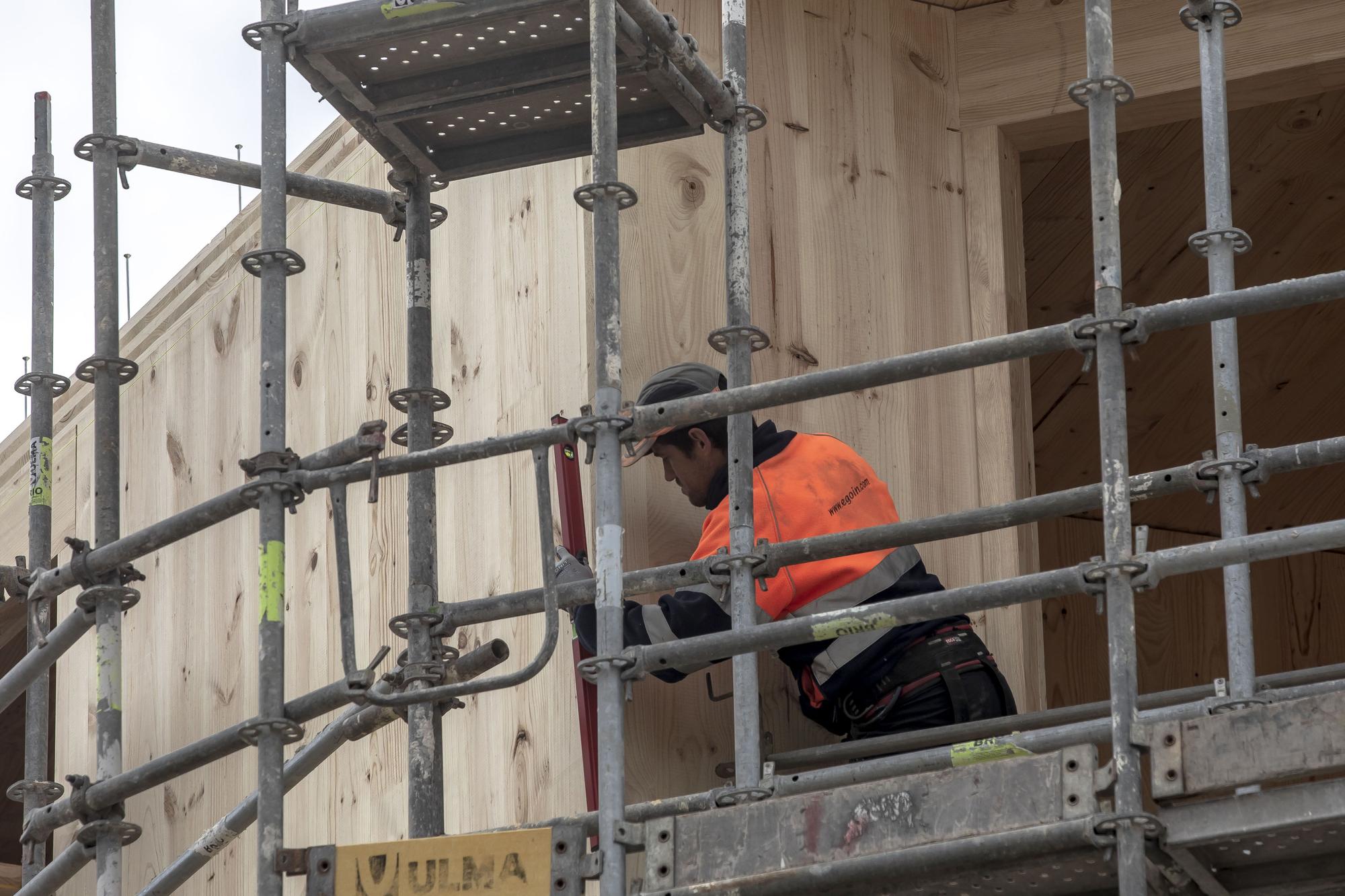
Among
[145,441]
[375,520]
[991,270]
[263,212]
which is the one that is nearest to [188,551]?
[145,441]

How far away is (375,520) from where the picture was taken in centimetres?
699

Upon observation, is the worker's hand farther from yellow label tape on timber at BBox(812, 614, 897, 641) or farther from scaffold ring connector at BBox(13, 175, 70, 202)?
scaffold ring connector at BBox(13, 175, 70, 202)

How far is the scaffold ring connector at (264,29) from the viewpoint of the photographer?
5.62 metres

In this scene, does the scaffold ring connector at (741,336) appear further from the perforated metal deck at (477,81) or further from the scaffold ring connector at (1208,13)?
the scaffold ring connector at (1208,13)

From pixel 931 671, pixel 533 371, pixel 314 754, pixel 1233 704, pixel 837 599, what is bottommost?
pixel 1233 704

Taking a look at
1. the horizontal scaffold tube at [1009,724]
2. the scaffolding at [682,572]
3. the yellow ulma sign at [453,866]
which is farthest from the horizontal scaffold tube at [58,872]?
the horizontal scaffold tube at [1009,724]

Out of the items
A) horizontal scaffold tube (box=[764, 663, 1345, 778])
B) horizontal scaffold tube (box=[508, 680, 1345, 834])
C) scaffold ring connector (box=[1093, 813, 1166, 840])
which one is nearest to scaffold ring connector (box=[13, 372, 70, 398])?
horizontal scaffold tube (box=[508, 680, 1345, 834])

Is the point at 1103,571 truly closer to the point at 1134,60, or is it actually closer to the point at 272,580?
the point at 272,580

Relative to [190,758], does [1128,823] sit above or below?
below

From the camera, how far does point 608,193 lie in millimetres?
5227

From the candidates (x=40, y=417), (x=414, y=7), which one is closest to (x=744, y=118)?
(x=414, y=7)

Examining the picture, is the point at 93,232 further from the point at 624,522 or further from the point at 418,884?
the point at 418,884

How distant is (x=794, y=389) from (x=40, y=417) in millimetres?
3074

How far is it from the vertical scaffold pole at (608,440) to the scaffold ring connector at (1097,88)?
114 centimetres
